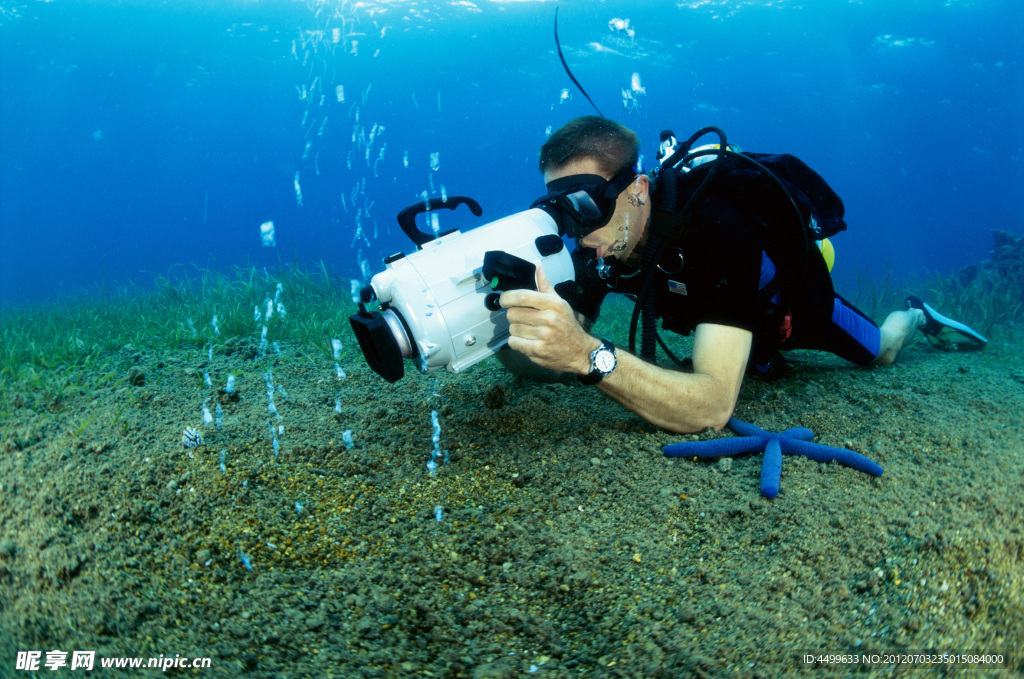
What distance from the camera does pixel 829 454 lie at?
2.07 meters

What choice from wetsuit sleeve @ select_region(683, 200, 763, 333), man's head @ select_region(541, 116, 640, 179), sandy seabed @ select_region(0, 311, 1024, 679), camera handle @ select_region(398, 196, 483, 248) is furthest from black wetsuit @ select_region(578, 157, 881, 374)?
camera handle @ select_region(398, 196, 483, 248)

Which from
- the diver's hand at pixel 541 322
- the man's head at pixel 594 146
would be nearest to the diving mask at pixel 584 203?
the man's head at pixel 594 146

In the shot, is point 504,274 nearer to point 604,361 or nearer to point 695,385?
point 604,361

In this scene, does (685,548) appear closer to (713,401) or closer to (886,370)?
(713,401)

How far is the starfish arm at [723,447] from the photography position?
7.02 ft

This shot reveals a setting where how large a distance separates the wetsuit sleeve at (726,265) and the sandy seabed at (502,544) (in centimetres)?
60

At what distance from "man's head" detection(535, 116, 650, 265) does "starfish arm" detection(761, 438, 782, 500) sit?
1.16m

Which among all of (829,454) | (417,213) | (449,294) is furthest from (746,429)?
(417,213)

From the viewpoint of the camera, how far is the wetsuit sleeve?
7.55ft

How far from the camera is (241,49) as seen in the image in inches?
1686

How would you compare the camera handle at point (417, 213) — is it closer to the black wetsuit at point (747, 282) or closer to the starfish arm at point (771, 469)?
the black wetsuit at point (747, 282)

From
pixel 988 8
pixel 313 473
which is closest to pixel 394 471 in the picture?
pixel 313 473

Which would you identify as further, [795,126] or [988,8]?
[795,126]

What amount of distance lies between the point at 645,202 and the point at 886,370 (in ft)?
8.24
